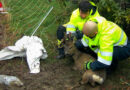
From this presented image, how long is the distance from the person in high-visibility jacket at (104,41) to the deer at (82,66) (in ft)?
0.39

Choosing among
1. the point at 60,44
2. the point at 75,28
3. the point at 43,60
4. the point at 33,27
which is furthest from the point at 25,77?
the point at 33,27

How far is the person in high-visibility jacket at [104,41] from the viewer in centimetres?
308

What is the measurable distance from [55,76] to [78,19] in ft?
3.83

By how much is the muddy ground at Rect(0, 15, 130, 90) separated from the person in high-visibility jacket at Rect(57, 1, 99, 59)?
439 mm

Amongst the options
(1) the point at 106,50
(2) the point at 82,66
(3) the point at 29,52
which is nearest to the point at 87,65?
(2) the point at 82,66

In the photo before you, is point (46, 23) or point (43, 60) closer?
point (43, 60)

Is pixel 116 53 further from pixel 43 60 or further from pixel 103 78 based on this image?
pixel 43 60

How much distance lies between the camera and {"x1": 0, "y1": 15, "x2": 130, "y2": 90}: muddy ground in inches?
131

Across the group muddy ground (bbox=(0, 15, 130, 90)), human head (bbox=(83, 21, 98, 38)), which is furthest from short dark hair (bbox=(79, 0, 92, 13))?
muddy ground (bbox=(0, 15, 130, 90))

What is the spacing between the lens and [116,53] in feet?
11.2

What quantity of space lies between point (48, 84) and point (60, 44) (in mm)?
1127

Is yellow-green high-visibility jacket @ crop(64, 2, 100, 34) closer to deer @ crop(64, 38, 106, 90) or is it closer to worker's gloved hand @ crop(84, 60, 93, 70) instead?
deer @ crop(64, 38, 106, 90)

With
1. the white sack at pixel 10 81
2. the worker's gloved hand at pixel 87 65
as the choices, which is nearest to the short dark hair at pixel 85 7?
the worker's gloved hand at pixel 87 65

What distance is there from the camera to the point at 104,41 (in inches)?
121
